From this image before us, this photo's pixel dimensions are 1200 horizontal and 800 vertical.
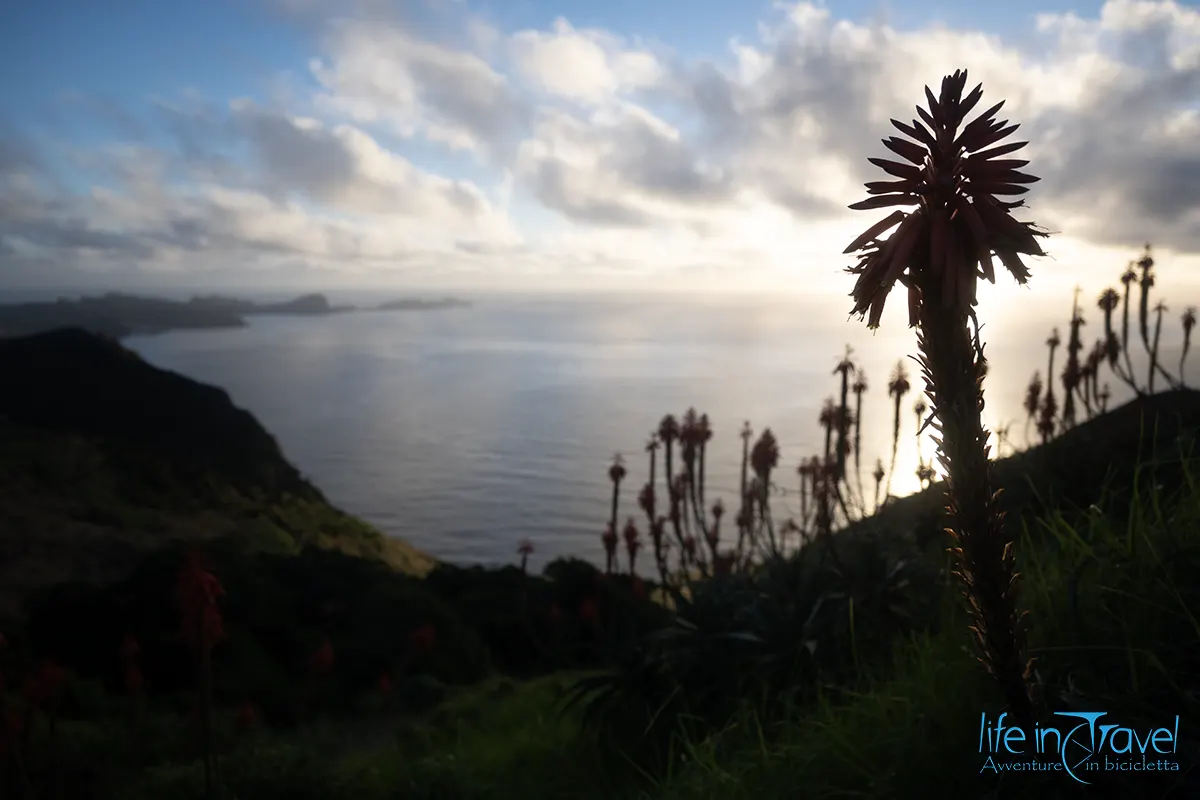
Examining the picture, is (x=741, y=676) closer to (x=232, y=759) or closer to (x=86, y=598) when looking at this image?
(x=232, y=759)

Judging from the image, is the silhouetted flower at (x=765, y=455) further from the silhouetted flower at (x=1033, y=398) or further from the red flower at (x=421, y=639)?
the red flower at (x=421, y=639)

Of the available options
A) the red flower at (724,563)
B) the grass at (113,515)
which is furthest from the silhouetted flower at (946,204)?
the grass at (113,515)

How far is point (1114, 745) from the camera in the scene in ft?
10.7

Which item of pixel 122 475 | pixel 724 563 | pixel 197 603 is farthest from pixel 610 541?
pixel 122 475

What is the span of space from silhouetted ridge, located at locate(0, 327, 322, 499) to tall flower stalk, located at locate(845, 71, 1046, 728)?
69.4ft

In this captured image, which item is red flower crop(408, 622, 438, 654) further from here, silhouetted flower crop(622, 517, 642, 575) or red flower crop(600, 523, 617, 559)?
silhouetted flower crop(622, 517, 642, 575)

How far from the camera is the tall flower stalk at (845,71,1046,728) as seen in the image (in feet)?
7.42

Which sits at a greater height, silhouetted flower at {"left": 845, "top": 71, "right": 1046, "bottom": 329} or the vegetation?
silhouetted flower at {"left": 845, "top": 71, "right": 1046, "bottom": 329}

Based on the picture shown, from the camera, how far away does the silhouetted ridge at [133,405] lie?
23016 mm

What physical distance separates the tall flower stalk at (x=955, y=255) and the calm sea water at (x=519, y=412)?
6.60 ft

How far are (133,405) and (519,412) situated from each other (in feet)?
90.6

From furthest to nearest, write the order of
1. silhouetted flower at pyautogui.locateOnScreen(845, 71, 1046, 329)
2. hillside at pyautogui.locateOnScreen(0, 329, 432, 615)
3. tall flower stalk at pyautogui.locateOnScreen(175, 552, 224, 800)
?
hillside at pyautogui.locateOnScreen(0, 329, 432, 615) < tall flower stalk at pyautogui.locateOnScreen(175, 552, 224, 800) < silhouetted flower at pyautogui.locateOnScreen(845, 71, 1046, 329)

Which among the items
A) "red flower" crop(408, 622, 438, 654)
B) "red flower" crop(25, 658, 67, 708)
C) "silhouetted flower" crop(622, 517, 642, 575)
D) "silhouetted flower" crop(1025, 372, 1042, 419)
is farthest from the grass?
"silhouetted flower" crop(1025, 372, 1042, 419)

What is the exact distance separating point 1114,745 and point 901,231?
7.96 feet
